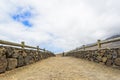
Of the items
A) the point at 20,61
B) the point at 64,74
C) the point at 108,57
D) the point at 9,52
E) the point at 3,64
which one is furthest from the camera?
the point at 20,61

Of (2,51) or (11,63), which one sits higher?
(2,51)

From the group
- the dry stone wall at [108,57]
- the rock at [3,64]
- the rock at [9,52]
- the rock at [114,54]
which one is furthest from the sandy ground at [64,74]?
the rock at [9,52]

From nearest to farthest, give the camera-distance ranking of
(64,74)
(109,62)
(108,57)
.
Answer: (64,74), (109,62), (108,57)

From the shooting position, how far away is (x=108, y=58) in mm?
9102

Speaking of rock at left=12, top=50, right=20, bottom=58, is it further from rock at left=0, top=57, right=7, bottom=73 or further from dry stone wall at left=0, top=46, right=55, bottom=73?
rock at left=0, top=57, right=7, bottom=73

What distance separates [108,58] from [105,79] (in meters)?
3.41

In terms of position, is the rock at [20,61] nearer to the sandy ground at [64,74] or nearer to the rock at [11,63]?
the rock at [11,63]

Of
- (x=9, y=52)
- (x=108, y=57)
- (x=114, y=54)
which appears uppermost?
(x=9, y=52)

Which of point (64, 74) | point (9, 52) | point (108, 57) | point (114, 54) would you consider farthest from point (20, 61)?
point (114, 54)

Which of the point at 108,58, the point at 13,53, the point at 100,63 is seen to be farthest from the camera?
the point at 100,63

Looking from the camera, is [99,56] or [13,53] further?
[99,56]

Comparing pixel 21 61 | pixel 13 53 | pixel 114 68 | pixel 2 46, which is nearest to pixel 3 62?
pixel 2 46

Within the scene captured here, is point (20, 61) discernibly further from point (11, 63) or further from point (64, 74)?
point (64, 74)

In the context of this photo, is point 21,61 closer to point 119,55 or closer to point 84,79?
point 84,79
